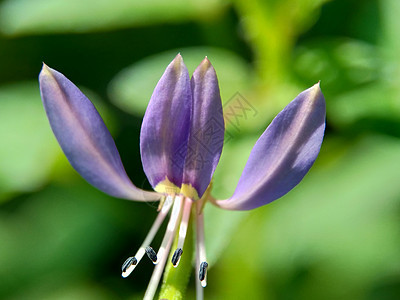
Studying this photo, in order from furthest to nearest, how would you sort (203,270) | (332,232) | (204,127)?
(332,232)
(203,270)
(204,127)

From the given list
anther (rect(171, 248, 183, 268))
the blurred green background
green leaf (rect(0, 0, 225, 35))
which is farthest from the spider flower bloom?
green leaf (rect(0, 0, 225, 35))

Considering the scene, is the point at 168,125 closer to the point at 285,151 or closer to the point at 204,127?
the point at 204,127

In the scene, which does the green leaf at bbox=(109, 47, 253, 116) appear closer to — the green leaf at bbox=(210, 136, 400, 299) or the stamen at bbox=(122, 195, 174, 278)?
the green leaf at bbox=(210, 136, 400, 299)

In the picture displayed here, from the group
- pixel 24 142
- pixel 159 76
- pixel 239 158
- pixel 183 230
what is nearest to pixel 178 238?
pixel 183 230

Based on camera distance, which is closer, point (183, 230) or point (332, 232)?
point (183, 230)

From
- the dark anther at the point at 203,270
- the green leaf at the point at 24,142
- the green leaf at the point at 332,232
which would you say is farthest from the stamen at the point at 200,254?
the green leaf at the point at 24,142

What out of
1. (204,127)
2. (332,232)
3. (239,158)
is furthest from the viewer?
(332,232)
